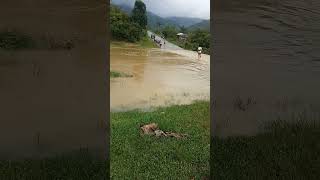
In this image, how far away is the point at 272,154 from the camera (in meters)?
2.28

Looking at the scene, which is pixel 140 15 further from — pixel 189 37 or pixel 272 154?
pixel 272 154

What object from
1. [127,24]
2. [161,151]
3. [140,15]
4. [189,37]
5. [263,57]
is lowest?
[161,151]

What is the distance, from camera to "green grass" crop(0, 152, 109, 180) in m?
2.06

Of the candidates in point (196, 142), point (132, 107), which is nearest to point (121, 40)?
point (132, 107)

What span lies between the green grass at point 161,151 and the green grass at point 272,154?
0.38 ft

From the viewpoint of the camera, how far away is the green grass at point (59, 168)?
206cm

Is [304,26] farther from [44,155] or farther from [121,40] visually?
[121,40]

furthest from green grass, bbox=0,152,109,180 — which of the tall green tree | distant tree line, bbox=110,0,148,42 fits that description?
the tall green tree

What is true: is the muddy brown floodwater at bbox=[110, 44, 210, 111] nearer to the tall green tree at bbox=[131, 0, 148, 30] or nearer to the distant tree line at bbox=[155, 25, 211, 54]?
the distant tree line at bbox=[155, 25, 211, 54]

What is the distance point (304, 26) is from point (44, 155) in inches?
57.0

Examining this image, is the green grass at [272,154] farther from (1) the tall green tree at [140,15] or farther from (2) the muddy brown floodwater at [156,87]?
(1) the tall green tree at [140,15]

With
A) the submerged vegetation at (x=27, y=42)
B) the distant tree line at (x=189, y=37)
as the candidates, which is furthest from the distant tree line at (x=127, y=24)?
the submerged vegetation at (x=27, y=42)

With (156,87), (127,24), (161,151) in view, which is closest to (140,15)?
(127,24)

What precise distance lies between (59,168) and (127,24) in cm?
850
